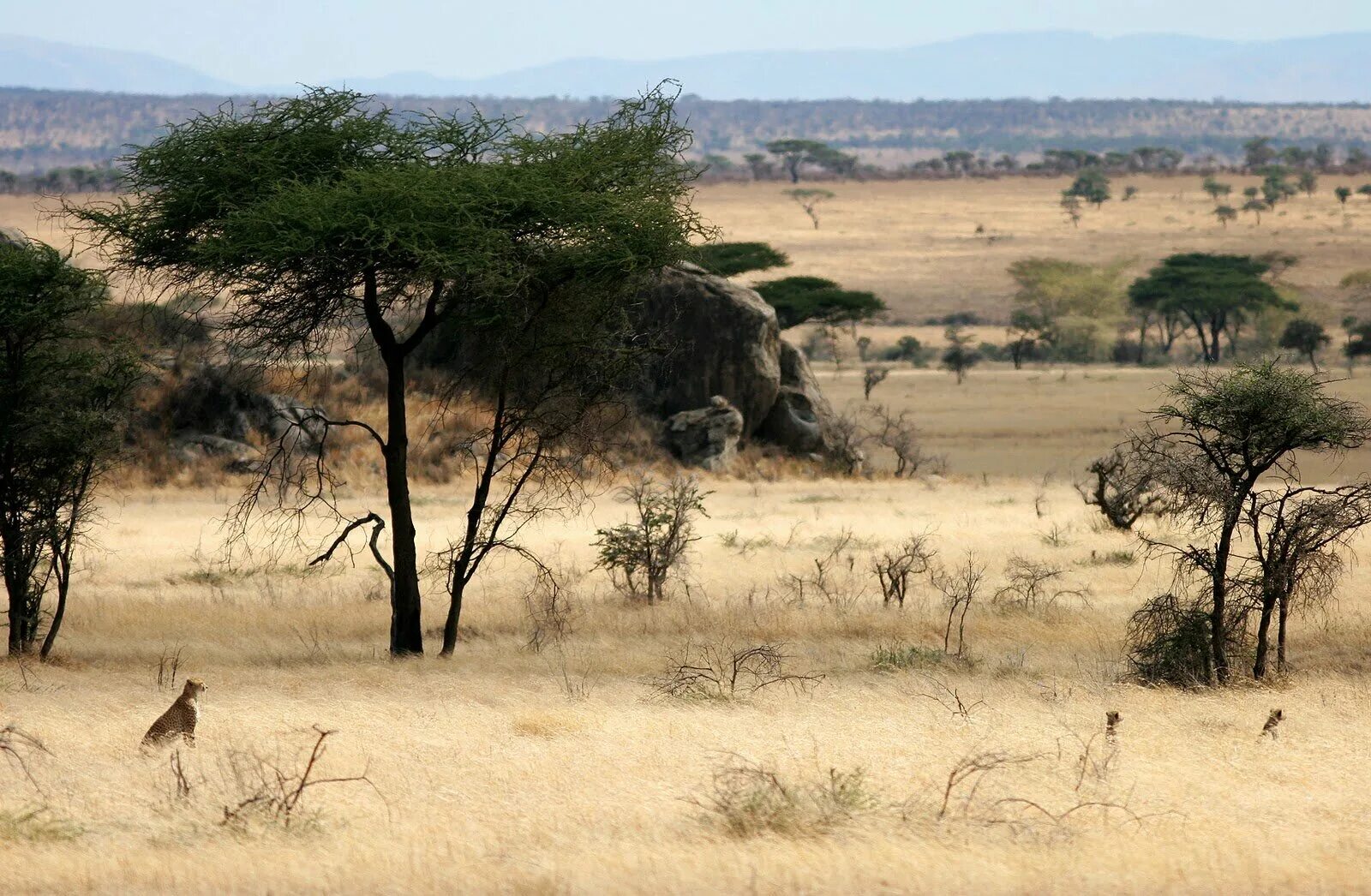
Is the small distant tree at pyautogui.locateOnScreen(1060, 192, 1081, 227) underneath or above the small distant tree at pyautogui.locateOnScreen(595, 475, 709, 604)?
above

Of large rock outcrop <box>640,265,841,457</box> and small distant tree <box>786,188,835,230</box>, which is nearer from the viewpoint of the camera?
large rock outcrop <box>640,265,841,457</box>

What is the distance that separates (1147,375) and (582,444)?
38308 mm

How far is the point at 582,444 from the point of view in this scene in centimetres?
1253

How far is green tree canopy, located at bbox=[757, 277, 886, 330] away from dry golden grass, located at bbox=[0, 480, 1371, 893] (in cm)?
2753

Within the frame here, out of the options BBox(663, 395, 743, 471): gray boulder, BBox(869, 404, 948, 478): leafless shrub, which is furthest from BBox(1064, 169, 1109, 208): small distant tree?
Result: BBox(663, 395, 743, 471): gray boulder

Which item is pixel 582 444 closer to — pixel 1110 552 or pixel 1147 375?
pixel 1110 552

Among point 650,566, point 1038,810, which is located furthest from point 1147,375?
point 1038,810

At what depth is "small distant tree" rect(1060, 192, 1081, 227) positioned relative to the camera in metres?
95.6

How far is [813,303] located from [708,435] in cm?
1553

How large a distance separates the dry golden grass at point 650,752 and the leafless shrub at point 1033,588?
39 centimetres

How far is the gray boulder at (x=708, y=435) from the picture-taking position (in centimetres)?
2808

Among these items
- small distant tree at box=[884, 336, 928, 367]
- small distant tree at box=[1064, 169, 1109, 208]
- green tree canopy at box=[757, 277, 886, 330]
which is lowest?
small distant tree at box=[884, 336, 928, 367]

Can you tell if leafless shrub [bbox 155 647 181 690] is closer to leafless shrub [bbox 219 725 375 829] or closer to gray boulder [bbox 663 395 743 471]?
leafless shrub [bbox 219 725 375 829]

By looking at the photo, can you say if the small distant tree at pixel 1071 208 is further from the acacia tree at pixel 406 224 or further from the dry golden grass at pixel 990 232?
the acacia tree at pixel 406 224
